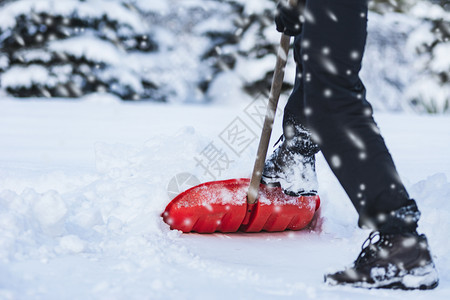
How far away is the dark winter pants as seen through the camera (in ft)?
4.17

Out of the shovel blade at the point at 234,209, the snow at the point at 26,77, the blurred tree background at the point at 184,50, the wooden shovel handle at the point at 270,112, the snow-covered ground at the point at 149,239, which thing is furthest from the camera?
the blurred tree background at the point at 184,50

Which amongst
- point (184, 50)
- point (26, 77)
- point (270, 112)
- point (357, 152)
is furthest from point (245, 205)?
point (184, 50)

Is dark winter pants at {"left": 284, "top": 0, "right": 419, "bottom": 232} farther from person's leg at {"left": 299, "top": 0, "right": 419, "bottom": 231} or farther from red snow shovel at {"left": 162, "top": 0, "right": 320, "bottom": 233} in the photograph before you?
red snow shovel at {"left": 162, "top": 0, "right": 320, "bottom": 233}

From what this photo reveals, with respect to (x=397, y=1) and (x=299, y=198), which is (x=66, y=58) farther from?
(x=299, y=198)

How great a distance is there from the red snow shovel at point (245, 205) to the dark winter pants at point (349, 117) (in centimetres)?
36

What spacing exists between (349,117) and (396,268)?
0.39 m

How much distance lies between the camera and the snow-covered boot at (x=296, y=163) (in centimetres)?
179

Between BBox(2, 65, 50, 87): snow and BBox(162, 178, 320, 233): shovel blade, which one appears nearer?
BBox(162, 178, 320, 233): shovel blade

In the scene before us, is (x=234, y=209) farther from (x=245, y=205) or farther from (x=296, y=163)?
(x=296, y=163)

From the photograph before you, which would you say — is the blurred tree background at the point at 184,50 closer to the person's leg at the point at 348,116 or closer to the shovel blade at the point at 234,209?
the shovel blade at the point at 234,209

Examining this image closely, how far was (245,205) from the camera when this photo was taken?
1.81 metres

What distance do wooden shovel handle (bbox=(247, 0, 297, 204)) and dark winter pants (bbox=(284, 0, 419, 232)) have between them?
27 cm

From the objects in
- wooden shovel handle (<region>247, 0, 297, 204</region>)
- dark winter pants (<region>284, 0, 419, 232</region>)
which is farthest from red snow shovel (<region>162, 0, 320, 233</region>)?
dark winter pants (<region>284, 0, 419, 232</region>)

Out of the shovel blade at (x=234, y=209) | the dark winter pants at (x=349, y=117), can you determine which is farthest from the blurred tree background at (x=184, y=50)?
the dark winter pants at (x=349, y=117)
